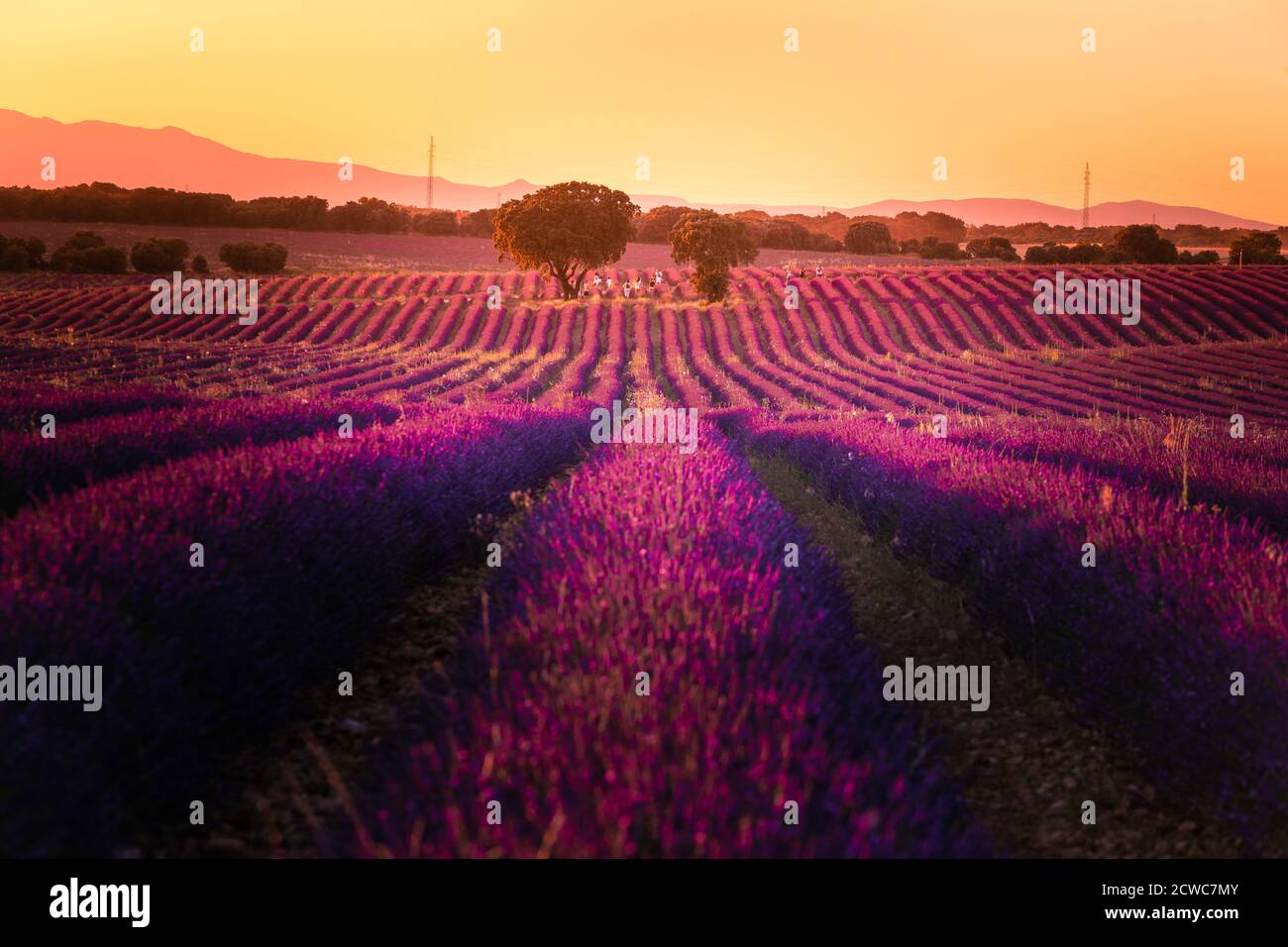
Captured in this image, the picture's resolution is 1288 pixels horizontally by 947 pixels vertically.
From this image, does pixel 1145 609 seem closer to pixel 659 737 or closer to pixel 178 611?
pixel 659 737

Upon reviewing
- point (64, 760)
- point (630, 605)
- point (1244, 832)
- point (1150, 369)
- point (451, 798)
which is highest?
point (1150, 369)

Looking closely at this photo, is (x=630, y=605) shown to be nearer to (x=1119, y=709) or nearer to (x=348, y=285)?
(x=1119, y=709)

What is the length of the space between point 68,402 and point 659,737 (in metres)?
8.03

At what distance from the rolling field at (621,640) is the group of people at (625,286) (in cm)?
3201

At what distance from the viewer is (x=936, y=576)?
649 cm

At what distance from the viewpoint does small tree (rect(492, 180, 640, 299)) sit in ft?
130

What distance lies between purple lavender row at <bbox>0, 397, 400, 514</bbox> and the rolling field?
0.04 metres

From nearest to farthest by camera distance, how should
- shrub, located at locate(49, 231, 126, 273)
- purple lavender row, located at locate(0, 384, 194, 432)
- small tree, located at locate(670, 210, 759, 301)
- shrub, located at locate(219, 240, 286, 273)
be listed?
1. purple lavender row, located at locate(0, 384, 194, 432)
2. shrub, located at locate(49, 231, 126, 273)
3. small tree, located at locate(670, 210, 759, 301)
4. shrub, located at locate(219, 240, 286, 273)

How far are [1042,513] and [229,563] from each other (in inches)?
186

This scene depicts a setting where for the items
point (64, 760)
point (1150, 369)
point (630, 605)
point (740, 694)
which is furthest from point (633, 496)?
point (1150, 369)

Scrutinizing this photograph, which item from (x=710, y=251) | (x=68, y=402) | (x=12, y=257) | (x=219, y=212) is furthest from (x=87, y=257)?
(x=219, y=212)

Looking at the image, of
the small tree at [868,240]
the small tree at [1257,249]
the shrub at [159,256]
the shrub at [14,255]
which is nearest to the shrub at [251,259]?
the shrub at [159,256]

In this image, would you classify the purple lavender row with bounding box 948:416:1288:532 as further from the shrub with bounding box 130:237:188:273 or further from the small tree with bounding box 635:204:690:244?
the small tree with bounding box 635:204:690:244

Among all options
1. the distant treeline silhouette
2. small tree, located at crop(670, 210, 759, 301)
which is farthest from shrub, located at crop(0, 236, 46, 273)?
small tree, located at crop(670, 210, 759, 301)
